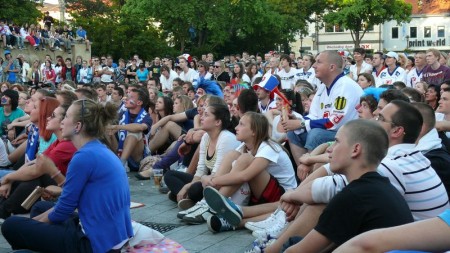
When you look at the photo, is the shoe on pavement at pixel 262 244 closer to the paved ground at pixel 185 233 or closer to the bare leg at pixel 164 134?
the paved ground at pixel 185 233

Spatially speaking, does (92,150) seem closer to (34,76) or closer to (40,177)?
(40,177)

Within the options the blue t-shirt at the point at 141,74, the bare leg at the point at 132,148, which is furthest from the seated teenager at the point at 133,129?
the blue t-shirt at the point at 141,74

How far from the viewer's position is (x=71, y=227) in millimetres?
5234

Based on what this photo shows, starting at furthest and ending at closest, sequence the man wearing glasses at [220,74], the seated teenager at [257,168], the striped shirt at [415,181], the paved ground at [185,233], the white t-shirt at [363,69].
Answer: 1. the man wearing glasses at [220,74]
2. the white t-shirt at [363,69]
3. the seated teenager at [257,168]
4. the paved ground at [185,233]
5. the striped shirt at [415,181]

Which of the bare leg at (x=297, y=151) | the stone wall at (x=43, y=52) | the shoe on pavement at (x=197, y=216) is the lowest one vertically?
the shoe on pavement at (x=197, y=216)

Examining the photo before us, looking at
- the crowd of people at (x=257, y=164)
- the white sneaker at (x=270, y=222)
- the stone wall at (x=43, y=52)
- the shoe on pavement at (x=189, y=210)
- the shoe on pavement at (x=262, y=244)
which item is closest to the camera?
the crowd of people at (x=257, y=164)

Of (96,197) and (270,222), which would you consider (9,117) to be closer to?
(270,222)

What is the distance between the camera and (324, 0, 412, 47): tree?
61125mm

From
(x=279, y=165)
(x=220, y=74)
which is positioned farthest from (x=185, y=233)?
(x=220, y=74)

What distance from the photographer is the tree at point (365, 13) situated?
61125 mm

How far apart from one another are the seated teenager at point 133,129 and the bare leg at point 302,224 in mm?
5740

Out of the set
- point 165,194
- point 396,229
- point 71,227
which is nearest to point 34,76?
point 165,194

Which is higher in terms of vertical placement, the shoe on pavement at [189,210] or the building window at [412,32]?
the building window at [412,32]

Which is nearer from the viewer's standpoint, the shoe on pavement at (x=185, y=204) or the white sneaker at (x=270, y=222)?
the white sneaker at (x=270, y=222)
